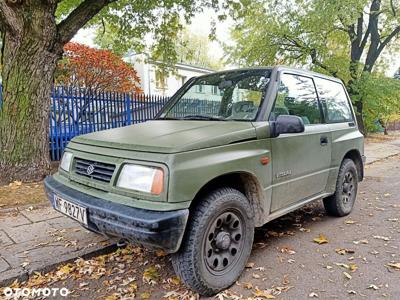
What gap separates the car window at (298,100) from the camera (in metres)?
3.28

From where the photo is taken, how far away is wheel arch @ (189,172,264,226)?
2692 mm

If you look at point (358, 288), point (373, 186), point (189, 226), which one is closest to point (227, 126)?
point (189, 226)

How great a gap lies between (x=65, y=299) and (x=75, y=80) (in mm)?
12118

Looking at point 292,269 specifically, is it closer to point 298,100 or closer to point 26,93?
point 298,100

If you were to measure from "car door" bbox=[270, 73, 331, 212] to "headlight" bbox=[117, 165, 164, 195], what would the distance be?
122 centimetres

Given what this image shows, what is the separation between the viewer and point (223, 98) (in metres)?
3.46

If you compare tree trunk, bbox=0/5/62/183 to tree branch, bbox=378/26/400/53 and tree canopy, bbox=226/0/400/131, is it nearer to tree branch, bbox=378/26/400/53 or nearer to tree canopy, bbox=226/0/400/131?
tree canopy, bbox=226/0/400/131

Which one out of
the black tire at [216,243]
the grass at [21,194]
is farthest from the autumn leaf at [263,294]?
the grass at [21,194]

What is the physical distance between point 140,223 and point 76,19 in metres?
5.22

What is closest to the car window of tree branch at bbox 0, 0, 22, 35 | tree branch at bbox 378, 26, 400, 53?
tree branch at bbox 0, 0, 22, 35

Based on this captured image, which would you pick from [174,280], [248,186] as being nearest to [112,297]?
[174,280]

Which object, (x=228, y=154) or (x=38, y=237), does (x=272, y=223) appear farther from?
(x=38, y=237)

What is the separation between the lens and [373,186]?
6.39 m

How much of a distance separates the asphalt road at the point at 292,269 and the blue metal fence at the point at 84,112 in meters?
5.26
